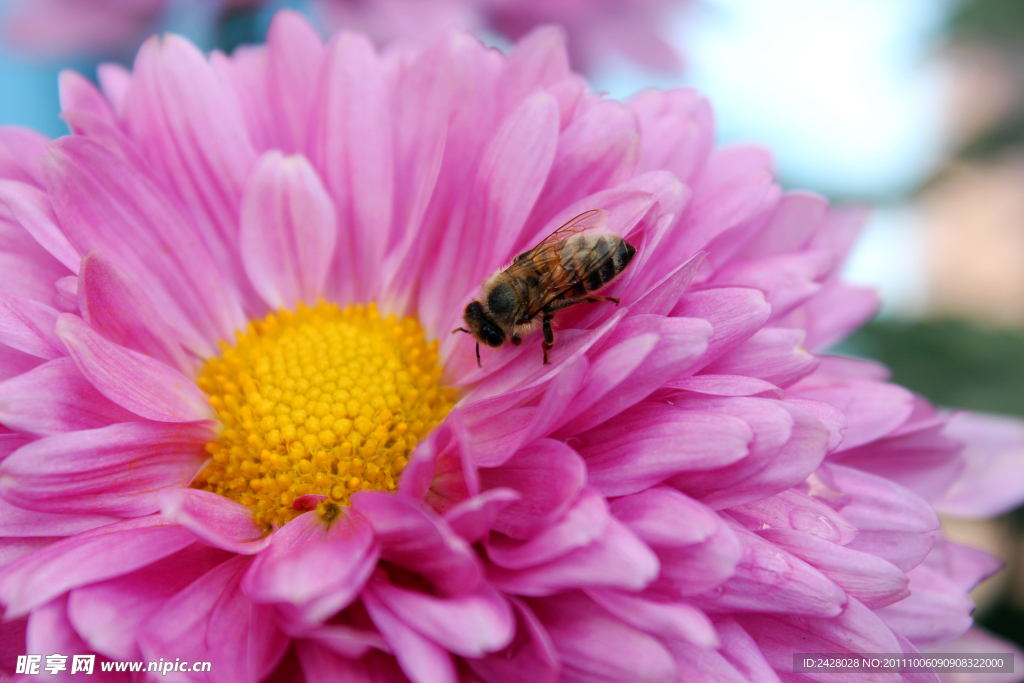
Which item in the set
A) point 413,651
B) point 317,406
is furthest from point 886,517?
point 317,406

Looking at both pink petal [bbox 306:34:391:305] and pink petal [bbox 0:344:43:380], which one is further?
pink petal [bbox 306:34:391:305]

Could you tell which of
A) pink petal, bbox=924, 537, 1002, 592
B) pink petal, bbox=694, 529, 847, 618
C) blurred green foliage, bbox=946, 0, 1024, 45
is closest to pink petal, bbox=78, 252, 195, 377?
pink petal, bbox=694, 529, 847, 618

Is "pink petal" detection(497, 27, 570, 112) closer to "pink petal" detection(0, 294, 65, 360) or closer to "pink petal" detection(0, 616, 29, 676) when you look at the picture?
"pink petal" detection(0, 294, 65, 360)

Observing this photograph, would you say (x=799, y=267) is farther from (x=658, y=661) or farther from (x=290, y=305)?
(x=290, y=305)

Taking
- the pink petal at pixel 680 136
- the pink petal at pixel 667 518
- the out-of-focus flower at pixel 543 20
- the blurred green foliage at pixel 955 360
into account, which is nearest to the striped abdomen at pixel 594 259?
the pink petal at pixel 680 136

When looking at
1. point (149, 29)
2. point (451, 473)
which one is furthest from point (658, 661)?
point (149, 29)

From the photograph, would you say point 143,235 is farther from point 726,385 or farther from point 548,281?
point 726,385
